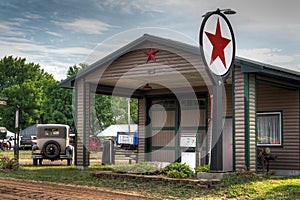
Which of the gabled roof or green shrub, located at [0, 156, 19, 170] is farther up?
the gabled roof

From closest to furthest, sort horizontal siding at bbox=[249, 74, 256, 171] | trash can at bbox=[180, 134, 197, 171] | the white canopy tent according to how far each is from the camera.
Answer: horizontal siding at bbox=[249, 74, 256, 171] → trash can at bbox=[180, 134, 197, 171] → the white canopy tent

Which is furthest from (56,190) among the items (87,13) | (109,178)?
(87,13)

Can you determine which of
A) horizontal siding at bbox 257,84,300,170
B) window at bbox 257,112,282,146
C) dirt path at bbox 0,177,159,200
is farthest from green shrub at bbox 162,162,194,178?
window at bbox 257,112,282,146

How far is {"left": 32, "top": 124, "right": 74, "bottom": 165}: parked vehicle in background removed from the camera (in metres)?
23.2

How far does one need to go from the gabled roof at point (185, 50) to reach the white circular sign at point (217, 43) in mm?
1176

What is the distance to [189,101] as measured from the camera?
20.2 metres

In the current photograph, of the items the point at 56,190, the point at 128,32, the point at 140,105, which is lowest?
the point at 56,190

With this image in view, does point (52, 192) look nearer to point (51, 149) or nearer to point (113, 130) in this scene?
point (51, 149)

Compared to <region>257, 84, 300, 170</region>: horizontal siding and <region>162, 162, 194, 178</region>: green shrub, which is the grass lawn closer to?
<region>162, 162, 194, 178</region>: green shrub

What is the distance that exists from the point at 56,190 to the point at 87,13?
8.11 metres

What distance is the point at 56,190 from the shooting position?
12719 mm

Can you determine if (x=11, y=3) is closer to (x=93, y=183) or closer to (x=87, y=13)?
(x=87, y=13)

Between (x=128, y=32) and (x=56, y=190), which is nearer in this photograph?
(x=56, y=190)

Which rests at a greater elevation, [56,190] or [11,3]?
[11,3]
